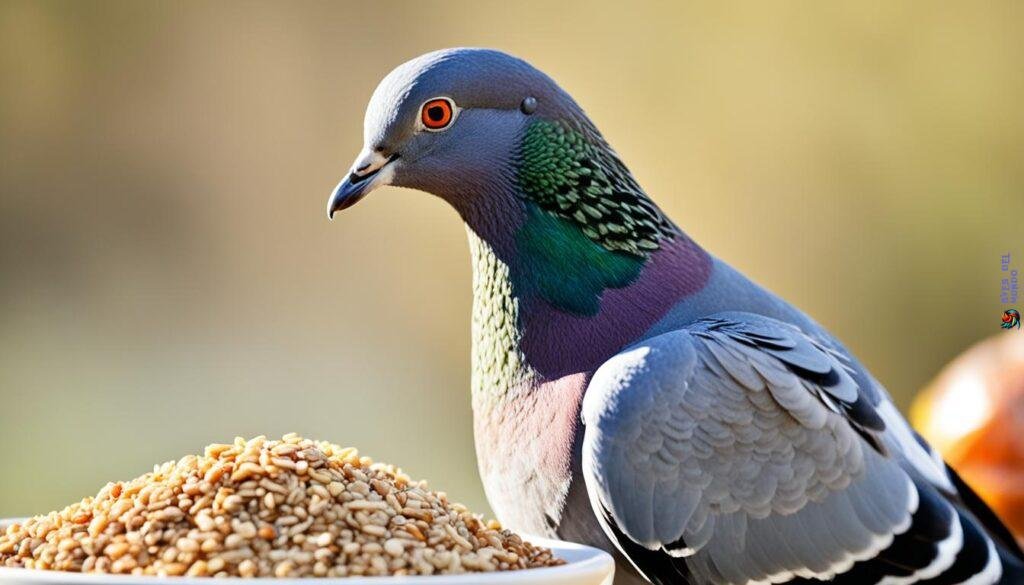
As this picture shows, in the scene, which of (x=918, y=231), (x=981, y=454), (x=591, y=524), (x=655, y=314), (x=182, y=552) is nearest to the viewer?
(x=182, y=552)

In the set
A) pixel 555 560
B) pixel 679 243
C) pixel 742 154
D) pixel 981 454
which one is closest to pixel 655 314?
pixel 679 243

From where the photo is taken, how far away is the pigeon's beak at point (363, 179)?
233 cm

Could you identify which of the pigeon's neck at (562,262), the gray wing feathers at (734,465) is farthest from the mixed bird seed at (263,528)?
the pigeon's neck at (562,262)

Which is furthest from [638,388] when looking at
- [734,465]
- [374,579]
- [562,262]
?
[374,579]

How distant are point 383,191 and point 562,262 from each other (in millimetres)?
3863

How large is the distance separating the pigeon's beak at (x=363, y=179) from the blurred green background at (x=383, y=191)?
3.59m

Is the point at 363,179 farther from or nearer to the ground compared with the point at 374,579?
farther from the ground

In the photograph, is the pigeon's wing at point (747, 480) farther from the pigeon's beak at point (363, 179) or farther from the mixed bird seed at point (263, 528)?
the pigeon's beak at point (363, 179)

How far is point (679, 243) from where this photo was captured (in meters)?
2.52

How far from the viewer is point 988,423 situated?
3.38m

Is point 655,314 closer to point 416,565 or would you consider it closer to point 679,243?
point 679,243

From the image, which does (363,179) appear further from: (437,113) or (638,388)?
(638,388)

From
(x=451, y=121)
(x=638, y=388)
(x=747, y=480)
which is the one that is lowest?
(x=747, y=480)

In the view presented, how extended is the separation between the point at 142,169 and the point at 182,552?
193 inches
